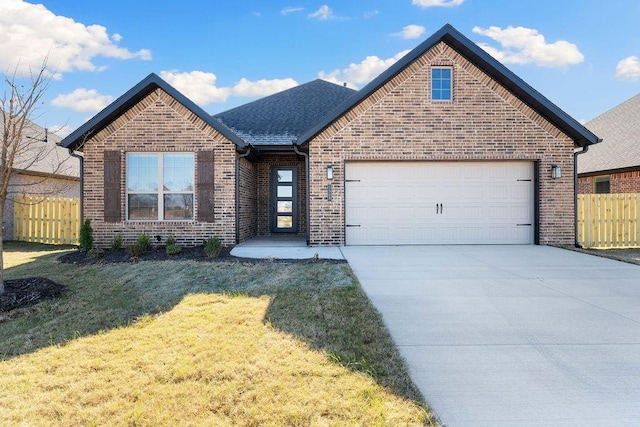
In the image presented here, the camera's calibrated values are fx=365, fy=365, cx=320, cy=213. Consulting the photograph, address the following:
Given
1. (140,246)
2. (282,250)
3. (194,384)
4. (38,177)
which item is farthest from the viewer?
(38,177)

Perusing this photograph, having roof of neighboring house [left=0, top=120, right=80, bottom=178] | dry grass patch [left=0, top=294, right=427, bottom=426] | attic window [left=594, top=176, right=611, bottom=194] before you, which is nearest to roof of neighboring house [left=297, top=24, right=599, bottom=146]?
dry grass patch [left=0, top=294, right=427, bottom=426]

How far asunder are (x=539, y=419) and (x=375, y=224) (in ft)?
25.2

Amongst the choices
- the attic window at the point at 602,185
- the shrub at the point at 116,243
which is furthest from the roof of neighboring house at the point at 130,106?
the attic window at the point at 602,185

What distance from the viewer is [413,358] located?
3252 mm

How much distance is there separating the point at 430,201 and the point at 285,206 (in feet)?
17.1

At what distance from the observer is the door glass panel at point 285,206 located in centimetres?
1300

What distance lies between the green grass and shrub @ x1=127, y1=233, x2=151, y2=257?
2955mm

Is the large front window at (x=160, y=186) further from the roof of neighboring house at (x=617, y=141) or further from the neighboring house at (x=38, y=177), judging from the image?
the roof of neighboring house at (x=617, y=141)

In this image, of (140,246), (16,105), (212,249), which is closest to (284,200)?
(212,249)

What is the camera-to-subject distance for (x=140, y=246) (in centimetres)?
872

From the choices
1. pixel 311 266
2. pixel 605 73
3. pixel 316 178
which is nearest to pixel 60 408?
pixel 311 266

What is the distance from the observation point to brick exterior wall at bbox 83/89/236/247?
962cm

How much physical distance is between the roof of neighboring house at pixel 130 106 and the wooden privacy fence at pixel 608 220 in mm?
9812

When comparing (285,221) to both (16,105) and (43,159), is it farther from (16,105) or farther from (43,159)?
(43,159)
